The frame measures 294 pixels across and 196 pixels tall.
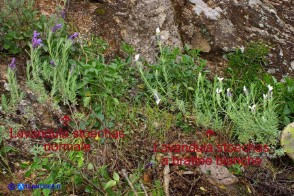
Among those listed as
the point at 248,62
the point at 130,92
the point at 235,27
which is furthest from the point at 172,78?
the point at 235,27

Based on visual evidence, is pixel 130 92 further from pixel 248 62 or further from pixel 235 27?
pixel 235 27

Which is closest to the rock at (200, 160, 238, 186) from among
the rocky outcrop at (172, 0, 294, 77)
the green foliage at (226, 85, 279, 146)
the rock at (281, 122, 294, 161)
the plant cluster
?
the plant cluster

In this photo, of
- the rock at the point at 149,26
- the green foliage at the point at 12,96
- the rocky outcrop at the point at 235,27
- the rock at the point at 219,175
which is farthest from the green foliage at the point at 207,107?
the green foliage at the point at 12,96

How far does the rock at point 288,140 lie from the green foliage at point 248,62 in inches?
32.5

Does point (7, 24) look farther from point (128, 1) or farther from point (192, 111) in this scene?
point (192, 111)

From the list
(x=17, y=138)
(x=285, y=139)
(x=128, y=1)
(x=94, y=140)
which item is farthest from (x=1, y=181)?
(x=128, y=1)

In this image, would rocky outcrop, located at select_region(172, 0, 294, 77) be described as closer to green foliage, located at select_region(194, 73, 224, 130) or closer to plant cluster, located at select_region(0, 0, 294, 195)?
plant cluster, located at select_region(0, 0, 294, 195)

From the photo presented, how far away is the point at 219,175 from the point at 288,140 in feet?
2.52

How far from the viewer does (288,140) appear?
10.2 feet

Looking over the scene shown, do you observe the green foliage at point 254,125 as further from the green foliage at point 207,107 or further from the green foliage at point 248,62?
the green foliage at point 248,62

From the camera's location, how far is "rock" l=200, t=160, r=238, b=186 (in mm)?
2693

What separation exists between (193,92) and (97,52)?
99 cm

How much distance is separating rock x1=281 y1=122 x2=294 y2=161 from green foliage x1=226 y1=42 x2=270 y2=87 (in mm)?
825

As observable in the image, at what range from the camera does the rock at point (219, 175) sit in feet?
8.84
